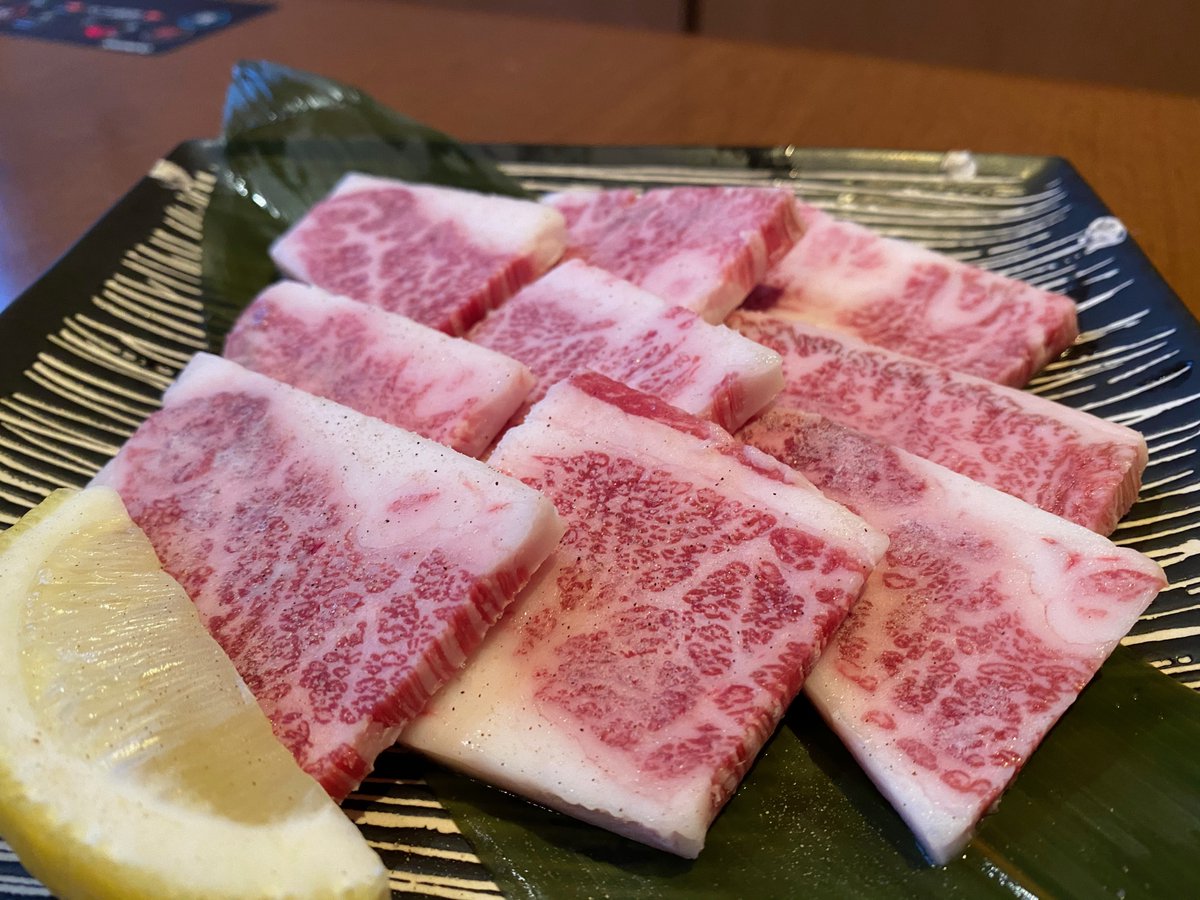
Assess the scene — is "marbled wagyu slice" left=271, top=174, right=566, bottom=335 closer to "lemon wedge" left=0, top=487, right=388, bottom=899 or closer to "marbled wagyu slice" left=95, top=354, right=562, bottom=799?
"marbled wagyu slice" left=95, top=354, right=562, bottom=799

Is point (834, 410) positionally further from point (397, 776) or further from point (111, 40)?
point (111, 40)

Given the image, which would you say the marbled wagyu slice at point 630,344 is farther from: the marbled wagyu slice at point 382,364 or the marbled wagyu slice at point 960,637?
the marbled wagyu slice at point 960,637

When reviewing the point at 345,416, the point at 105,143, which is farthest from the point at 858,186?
the point at 105,143

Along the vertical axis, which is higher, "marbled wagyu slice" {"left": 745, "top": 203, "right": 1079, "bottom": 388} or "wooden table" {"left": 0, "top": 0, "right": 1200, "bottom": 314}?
"wooden table" {"left": 0, "top": 0, "right": 1200, "bottom": 314}

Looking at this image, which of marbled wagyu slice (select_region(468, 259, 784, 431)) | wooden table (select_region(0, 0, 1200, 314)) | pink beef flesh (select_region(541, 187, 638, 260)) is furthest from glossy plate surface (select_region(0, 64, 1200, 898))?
marbled wagyu slice (select_region(468, 259, 784, 431))

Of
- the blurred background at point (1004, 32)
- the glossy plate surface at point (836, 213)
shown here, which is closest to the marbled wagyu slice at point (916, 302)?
the glossy plate surface at point (836, 213)

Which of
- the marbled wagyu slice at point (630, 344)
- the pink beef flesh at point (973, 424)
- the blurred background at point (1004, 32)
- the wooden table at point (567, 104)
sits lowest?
the pink beef flesh at point (973, 424)

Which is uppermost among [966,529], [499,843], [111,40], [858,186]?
[111,40]
